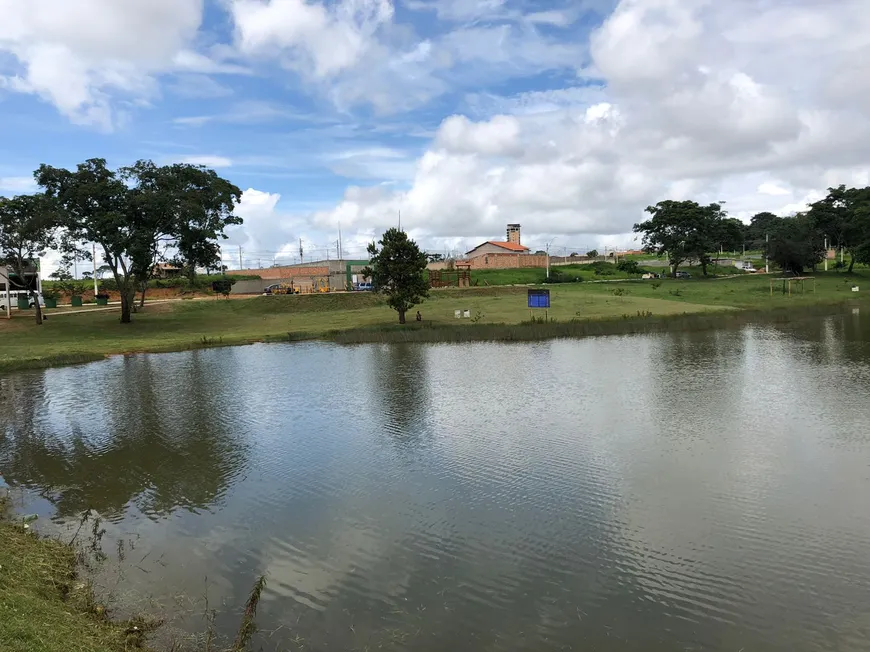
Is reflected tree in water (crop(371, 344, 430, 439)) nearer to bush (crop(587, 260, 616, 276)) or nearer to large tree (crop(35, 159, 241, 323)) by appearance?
large tree (crop(35, 159, 241, 323))

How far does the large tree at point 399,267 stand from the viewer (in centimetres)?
4662

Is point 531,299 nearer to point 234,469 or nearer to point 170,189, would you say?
point 170,189

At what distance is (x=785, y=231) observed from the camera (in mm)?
88875

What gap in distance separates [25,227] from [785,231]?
88.7 meters

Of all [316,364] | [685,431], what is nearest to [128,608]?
[685,431]

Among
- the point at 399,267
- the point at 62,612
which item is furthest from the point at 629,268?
the point at 62,612

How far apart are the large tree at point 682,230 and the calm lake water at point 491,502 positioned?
210 feet

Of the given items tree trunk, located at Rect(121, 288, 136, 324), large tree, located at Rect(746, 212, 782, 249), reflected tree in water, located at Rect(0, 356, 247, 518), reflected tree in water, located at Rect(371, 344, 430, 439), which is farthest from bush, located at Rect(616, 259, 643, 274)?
reflected tree in water, located at Rect(0, 356, 247, 518)

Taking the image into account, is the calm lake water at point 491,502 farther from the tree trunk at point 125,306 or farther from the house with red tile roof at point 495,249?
the house with red tile roof at point 495,249

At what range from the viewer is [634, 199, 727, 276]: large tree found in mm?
86375

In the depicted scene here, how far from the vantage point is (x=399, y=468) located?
14.7 m

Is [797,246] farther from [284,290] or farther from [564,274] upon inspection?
[284,290]

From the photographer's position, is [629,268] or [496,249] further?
[496,249]

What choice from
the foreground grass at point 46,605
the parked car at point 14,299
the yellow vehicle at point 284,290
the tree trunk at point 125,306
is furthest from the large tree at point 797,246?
the foreground grass at point 46,605
